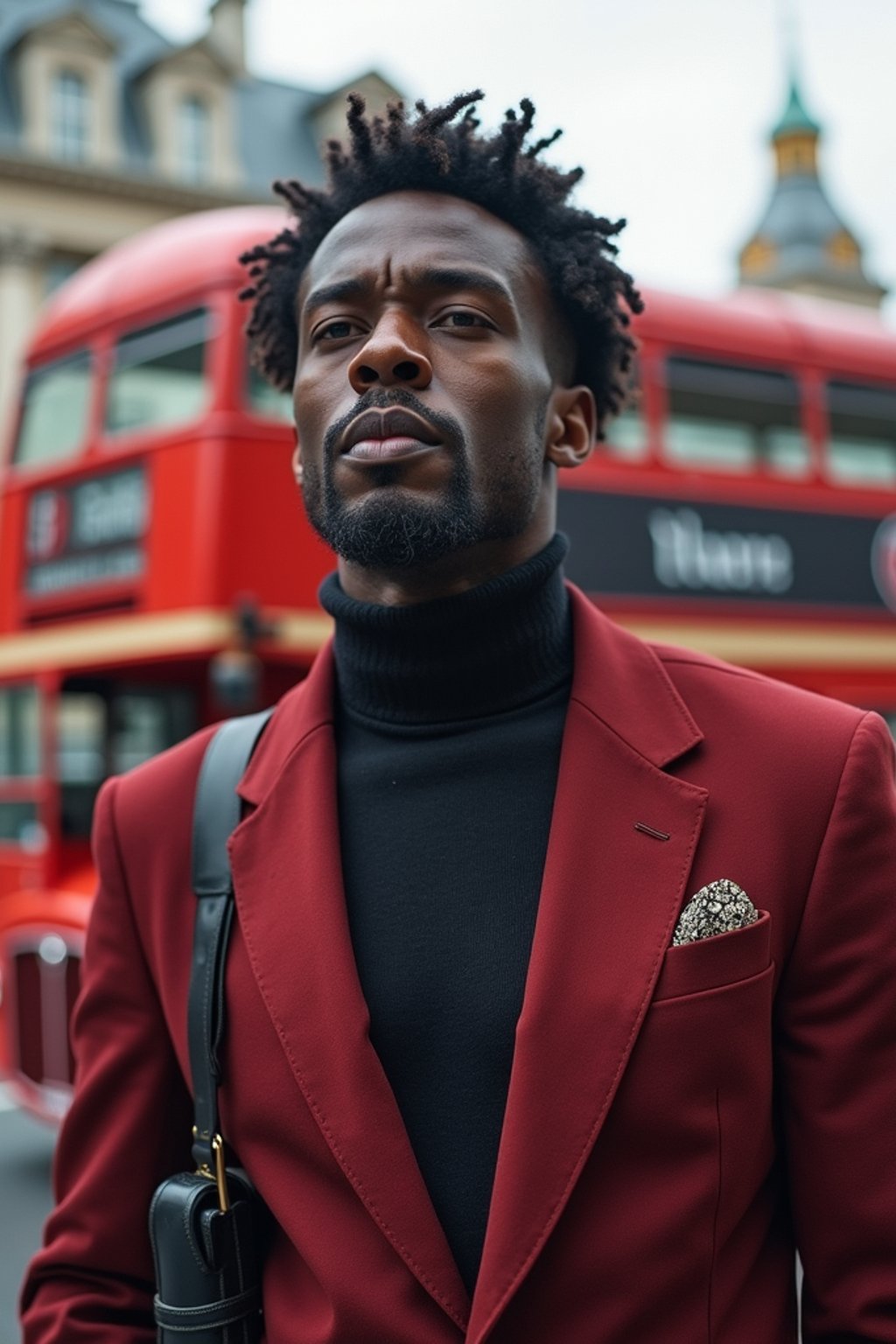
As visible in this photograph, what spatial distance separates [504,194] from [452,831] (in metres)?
0.84

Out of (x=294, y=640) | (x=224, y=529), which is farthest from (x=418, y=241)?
(x=224, y=529)

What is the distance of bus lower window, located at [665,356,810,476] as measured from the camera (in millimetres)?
7586

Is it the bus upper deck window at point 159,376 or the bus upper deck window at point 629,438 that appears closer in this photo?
the bus upper deck window at point 159,376

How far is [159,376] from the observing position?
678 cm

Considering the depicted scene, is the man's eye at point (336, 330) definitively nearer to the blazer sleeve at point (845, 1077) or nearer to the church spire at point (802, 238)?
the blazer sleeve at point (845, 1077)

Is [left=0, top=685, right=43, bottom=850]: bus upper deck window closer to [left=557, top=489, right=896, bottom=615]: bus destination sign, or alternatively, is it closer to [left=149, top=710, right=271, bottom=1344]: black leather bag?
[left=557, top=489, right=896, bottom=615]: bus destination sign

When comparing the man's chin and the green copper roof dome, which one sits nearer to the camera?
the man's chin

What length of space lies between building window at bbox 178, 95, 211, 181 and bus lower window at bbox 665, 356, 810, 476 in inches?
777

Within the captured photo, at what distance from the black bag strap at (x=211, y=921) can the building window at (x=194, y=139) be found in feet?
83.2

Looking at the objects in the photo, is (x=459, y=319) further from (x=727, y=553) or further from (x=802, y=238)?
(x=802, y=238)

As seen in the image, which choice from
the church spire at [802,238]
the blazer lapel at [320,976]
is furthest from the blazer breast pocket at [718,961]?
the church spire at [802,238]

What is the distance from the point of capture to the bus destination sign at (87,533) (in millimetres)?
6621

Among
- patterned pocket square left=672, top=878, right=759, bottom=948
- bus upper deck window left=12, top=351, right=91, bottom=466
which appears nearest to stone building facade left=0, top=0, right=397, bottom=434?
bus upper deck window left=12, top=351, right=91, bottom=466

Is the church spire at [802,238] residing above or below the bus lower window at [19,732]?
above
